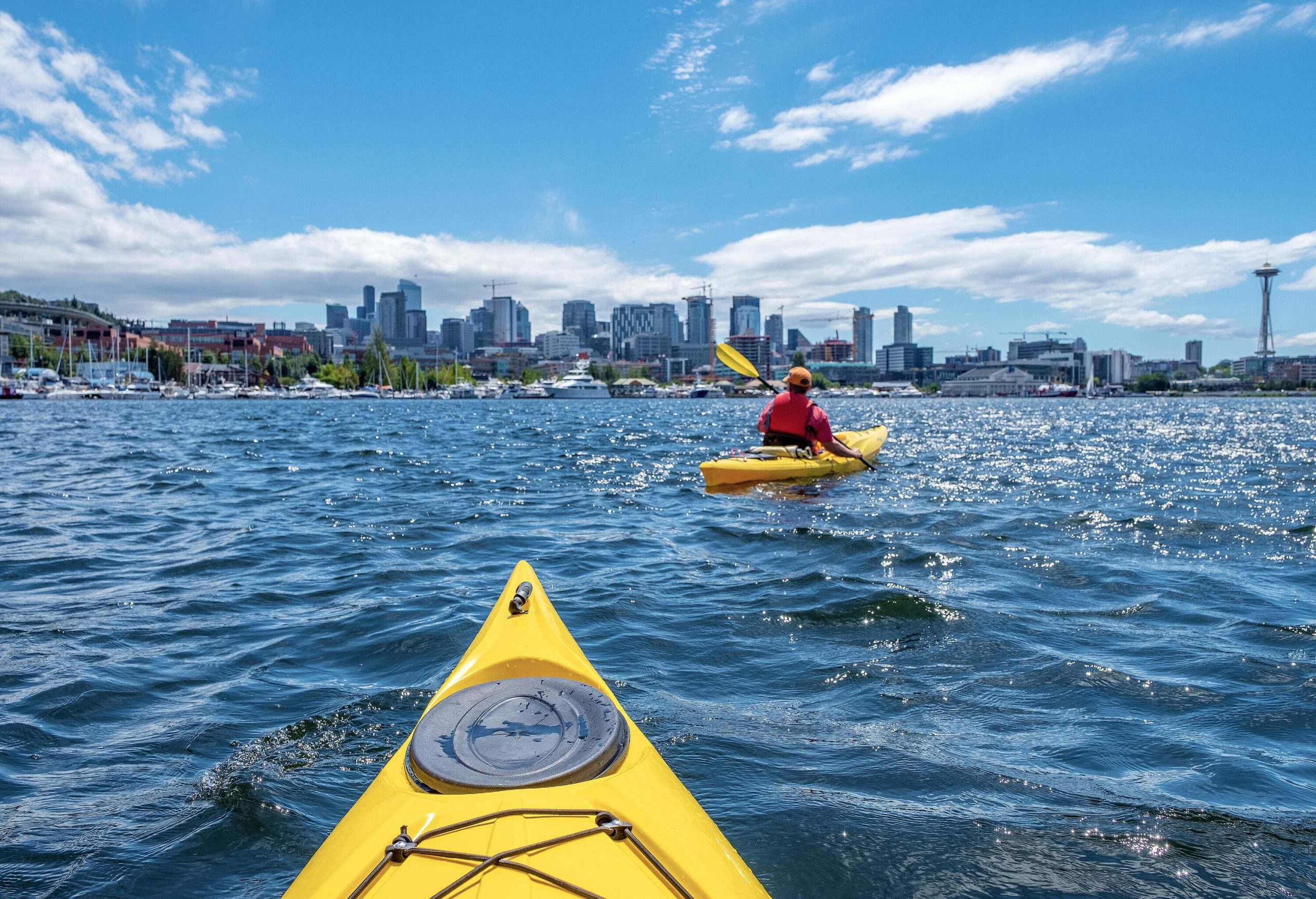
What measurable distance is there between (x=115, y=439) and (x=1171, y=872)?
25102 mm

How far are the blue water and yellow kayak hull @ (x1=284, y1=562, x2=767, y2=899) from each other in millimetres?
742

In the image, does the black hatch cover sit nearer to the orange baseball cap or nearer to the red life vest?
the orange baseball cap

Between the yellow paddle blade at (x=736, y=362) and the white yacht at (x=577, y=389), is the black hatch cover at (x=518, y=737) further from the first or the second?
the white yacht at (x=577, y=389)

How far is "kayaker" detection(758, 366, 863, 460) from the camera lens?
12.1 meters

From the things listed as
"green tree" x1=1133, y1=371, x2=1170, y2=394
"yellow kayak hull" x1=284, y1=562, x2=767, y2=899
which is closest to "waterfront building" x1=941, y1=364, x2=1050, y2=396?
"green tree" x1=1133, y1=371, x2=1170, y2=394

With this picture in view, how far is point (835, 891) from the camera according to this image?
2.67 metres

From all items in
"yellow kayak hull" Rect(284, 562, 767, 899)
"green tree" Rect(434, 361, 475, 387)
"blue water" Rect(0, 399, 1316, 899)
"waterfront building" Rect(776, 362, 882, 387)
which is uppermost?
"waterfront building" Rect(776, 362, 882, 387)

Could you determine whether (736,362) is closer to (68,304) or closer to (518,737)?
(518,737)

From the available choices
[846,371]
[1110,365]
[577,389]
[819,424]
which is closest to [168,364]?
[577,389]

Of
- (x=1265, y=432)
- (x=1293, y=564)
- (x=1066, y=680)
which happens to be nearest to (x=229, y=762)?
(x=1066, y=680)

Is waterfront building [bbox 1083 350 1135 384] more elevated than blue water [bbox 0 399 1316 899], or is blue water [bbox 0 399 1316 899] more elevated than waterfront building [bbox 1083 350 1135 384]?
waterfront building [bbox 1083 350 1135 384]

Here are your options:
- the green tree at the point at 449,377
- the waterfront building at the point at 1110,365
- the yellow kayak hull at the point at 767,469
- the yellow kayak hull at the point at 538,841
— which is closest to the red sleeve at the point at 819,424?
the yellow kayak hull at the point at 767,469

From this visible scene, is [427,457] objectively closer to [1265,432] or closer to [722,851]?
[722,851]

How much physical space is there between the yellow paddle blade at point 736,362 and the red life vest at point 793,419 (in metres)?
2.44
